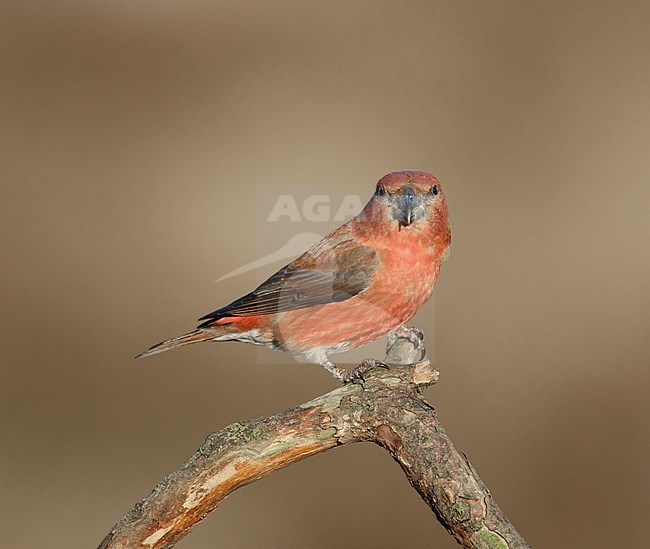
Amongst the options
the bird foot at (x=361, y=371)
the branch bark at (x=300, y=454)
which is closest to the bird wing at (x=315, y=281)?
the bird foot at (x=361, y=371)

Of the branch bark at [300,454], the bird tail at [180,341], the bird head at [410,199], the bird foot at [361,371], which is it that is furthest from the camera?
the bird tail at [180,341]

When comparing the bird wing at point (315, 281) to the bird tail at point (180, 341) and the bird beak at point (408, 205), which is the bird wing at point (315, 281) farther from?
the bird beak at point (408, 205)

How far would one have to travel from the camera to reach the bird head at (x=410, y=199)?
3.06 meters

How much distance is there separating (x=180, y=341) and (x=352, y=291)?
734 mm

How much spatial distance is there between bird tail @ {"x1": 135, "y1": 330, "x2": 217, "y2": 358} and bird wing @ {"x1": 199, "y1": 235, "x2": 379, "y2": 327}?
61mm

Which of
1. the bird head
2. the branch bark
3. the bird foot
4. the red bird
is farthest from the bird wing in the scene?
the branch bark

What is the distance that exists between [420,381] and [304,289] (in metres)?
0.83

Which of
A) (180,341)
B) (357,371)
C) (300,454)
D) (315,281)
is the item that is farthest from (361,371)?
(180,341)

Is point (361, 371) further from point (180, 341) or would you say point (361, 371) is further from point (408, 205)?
point (180, 341)

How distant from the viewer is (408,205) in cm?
308

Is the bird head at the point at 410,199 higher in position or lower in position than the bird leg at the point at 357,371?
higher

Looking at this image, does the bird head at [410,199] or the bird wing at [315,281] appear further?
the bird wing at [315,281]

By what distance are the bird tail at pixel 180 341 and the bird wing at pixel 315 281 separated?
61mm

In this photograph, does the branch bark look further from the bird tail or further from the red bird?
the bird tail
